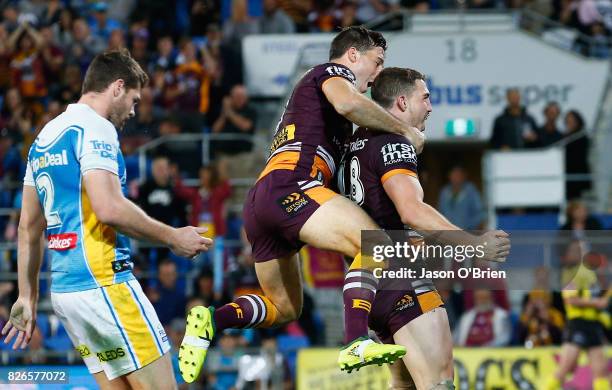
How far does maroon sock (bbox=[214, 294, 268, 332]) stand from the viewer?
791 cm

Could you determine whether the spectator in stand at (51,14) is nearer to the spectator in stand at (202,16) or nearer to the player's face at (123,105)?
the spectator in stand at (202,16)

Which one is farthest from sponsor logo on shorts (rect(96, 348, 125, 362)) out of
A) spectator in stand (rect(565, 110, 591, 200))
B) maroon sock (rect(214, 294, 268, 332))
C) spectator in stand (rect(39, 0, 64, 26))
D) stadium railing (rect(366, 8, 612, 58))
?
spectator in stand (rect(39, 0, 64, 26))

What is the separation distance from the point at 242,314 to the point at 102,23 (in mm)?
12863

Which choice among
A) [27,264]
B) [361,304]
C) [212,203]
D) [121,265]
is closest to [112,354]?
[121,265]

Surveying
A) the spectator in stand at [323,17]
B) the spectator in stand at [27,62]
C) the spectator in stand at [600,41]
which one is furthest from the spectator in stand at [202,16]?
the spectator in stand at [600,41]

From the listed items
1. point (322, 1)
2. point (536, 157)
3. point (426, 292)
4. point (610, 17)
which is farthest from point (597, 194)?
point (426, 292)

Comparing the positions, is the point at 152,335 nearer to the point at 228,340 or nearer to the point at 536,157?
the point at 228,340

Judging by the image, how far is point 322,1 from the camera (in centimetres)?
1998

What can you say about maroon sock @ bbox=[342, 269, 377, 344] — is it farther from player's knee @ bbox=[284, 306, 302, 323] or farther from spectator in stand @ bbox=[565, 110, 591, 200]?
spectator in stand @ bbox=[565, 110, 591, 200]

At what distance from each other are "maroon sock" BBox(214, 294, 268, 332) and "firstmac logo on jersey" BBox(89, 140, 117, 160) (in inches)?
59.6

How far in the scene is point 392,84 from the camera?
812 cm

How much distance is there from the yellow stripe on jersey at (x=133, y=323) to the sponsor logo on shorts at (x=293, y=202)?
44.7 inches

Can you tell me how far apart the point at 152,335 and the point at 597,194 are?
1182 cm

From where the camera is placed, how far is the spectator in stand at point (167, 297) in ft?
48.2
